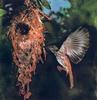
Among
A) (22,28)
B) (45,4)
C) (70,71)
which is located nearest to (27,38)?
(22,28)

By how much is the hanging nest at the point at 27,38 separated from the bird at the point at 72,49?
0.24m

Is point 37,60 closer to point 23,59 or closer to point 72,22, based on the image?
point 23,59

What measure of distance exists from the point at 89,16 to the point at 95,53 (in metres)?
0.47

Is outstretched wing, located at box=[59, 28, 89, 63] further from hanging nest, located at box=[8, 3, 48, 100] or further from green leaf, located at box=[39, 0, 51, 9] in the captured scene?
green leaf, located at box=[39, 0, 51, 9]

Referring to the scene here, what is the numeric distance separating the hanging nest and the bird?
0.24m

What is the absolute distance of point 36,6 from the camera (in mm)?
6781

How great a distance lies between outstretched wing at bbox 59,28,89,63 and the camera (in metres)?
6.95

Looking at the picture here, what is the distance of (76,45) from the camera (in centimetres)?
697

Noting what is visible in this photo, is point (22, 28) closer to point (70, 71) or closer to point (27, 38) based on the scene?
point (27, 38)

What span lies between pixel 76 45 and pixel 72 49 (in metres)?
0.07

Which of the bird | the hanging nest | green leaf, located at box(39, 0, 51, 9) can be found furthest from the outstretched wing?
green leaf, located at box(39, 0, 51, 9)

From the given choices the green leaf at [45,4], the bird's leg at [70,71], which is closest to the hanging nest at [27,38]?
the green leaf at [45,4]

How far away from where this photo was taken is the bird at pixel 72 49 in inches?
274

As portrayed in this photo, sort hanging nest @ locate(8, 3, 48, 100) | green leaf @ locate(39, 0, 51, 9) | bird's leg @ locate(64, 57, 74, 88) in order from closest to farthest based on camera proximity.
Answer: green leaf @ locate(39, 0, 51, 9), hanging nest @ locate(8, 3, 48, 100), bird's leg @ locate(64, 57, 74, 88)
